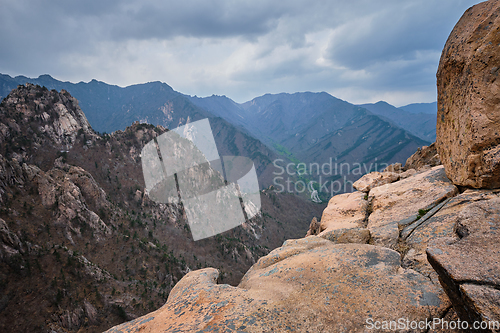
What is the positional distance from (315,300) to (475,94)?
840cm

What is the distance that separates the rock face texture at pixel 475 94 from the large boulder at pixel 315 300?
4133mm

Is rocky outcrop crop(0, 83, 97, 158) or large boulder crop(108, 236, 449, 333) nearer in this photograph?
large boulder crop(108, 236, 449, 333)

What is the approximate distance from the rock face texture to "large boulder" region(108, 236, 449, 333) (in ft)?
13.6

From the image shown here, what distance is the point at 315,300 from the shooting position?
592 cm

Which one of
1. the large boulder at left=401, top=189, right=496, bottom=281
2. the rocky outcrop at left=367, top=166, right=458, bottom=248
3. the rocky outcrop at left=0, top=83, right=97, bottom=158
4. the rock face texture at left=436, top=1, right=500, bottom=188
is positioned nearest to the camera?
the large boulder at left=401, top=189, right=496, bottom=281

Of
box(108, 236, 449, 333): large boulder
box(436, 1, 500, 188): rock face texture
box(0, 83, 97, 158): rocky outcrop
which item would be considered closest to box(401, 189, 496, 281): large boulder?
box(108, 236, 449, 333): large boulder

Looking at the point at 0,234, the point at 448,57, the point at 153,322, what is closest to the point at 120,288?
the point at 0,234

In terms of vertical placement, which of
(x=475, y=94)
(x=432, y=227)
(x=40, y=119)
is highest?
(x=40, y=119)

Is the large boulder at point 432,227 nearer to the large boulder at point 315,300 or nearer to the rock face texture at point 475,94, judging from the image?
the large boulder at point 315,300

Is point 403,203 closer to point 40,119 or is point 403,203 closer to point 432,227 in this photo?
point 432,227

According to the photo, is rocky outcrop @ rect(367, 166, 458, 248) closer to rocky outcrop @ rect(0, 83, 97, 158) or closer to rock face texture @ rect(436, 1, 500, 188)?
rock face texture @ rect(436, 1, 500, 188)

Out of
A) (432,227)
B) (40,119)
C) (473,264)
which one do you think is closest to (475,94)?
(432,227)

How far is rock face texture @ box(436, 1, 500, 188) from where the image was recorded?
7008mm

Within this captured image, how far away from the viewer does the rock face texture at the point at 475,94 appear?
701cm
